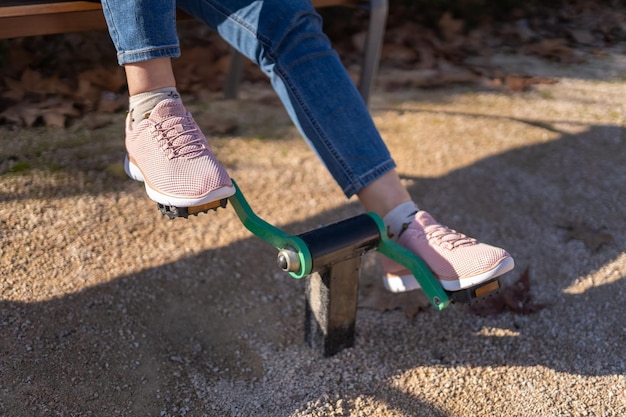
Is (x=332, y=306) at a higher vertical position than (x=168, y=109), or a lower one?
lower

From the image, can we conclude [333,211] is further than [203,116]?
No

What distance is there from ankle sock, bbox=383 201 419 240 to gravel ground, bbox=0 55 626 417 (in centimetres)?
28

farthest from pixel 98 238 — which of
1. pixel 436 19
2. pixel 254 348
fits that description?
pixel 436 19

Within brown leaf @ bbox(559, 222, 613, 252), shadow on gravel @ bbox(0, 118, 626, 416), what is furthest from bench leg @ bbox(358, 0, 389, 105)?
brown leaf @ bbox(559, 222, 613, 252)

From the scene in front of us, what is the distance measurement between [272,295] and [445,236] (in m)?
0.51

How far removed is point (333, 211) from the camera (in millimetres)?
2029

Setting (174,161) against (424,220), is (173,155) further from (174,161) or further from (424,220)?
(424,220)

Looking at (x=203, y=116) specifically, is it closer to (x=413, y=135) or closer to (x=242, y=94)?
(x=242, y=94)

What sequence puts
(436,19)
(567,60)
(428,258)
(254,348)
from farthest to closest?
1. (436,19)
2. (567,60)
3. (254,348)
4. (428,258)

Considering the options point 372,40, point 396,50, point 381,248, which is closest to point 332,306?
point 381,248

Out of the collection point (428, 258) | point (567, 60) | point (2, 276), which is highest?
point (428, 258)

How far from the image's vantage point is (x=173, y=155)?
132cm

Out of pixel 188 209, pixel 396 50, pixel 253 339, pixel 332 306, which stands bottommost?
pixel 396 50

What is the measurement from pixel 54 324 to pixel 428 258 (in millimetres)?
833
